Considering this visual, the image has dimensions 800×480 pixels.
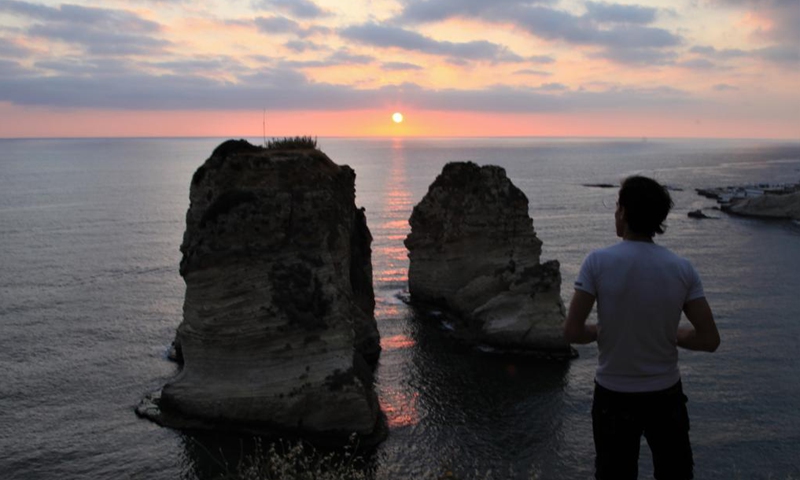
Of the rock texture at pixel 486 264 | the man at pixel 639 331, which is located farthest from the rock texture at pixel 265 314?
the man at pixel 639 331

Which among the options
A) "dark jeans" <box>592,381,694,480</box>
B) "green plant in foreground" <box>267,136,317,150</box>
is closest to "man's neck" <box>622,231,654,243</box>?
"dark jeans" <box>592,381,694,480</box>

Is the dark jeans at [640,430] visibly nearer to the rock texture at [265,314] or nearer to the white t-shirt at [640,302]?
the white t-shirt at [640,302]

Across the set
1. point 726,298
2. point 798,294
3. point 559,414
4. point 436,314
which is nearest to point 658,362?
point 559,414

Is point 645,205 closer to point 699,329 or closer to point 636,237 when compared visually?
point 636,237

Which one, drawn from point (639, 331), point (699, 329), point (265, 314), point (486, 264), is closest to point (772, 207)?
point (486, 264)

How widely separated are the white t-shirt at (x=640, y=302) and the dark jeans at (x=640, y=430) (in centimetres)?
17

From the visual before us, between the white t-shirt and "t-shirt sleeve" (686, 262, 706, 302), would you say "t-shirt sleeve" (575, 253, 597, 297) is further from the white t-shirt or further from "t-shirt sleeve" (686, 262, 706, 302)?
"t-shirt sleeve" (686, 262, 706, 302)

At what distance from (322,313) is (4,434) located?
1302cm

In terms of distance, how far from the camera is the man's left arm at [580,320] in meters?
6.16

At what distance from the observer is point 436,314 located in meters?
42.6

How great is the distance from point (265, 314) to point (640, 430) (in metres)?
20.7

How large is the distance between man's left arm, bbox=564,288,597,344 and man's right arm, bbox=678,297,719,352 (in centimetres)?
89

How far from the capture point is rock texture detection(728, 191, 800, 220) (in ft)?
311

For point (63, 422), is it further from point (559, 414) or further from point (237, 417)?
point (559, 414)
